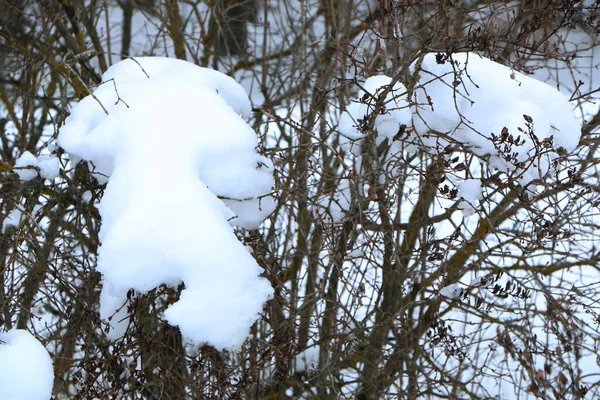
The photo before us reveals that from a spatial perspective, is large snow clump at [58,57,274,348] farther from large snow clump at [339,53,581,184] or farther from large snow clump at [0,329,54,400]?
large snow clump at [339,53,581,184]

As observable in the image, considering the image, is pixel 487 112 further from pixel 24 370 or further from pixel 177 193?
pixel 24 370

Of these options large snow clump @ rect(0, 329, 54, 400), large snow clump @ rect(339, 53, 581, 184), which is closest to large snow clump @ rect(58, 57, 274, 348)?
large snow clump @ rect(0, 329, 54, 400)

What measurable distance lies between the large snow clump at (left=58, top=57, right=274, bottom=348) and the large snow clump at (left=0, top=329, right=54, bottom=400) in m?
0.28

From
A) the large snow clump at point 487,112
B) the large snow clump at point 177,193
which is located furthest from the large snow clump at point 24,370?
the large snow clump at point 487,112

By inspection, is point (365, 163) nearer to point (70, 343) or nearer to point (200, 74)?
point (200, 74)

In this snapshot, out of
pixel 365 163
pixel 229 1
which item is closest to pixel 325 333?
pixel 365 163

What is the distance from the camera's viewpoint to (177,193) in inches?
92.3

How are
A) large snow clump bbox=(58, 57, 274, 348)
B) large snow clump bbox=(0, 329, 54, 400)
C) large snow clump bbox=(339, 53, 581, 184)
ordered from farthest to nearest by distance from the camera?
large snow clump bbox=(339, 53, 581, 184)
large snow clump bbox=(0, 329, 54, 400)
large snow clump bbox=(58, 57, 274, 348)

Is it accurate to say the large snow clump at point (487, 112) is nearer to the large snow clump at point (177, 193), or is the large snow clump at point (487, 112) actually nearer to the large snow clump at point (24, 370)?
the large snow clump at point (177, 193)

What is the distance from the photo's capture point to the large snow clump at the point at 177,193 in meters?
2.23

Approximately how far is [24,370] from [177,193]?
882mm

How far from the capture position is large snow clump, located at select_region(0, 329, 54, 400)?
241cm

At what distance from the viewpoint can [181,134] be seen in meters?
2.54

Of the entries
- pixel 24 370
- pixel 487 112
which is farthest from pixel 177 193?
pixel 487 112
